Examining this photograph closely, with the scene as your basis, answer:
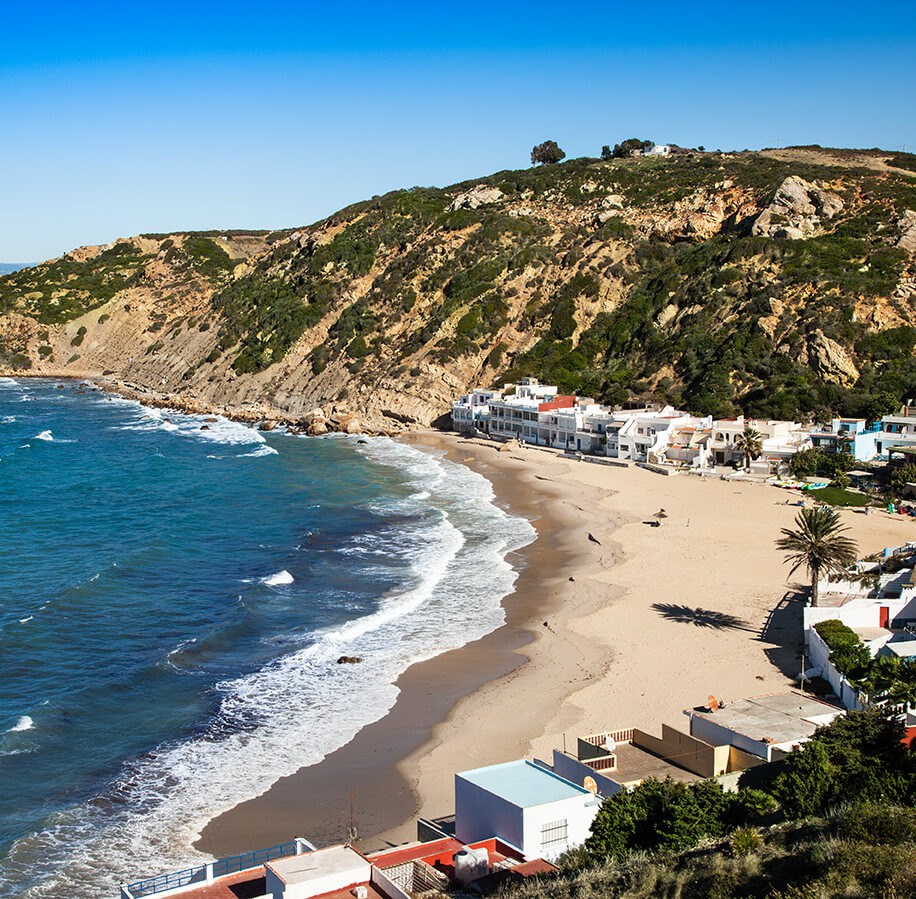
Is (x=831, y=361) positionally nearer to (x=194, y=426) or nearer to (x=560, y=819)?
(x=194, y=426)

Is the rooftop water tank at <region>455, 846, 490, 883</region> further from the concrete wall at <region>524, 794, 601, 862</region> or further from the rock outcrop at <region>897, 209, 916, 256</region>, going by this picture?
the rock outcrop at <region>897, 209, 916, 256</region>

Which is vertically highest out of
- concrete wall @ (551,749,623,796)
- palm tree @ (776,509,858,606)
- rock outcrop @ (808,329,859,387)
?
rock outcrop @ (808,329,859,387)

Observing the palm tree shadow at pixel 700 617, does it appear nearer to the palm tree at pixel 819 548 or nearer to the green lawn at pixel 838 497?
the palm tree at pixel 819 548

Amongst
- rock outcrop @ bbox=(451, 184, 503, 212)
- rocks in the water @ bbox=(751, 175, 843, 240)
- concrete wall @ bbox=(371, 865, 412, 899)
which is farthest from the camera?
rock outcrop @ bbox=(451, 184, 503, 212)

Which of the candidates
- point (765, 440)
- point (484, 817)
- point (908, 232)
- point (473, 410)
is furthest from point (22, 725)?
point (908, 232)

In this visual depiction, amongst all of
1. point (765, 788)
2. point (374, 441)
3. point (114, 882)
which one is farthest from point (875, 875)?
point (374, 441)

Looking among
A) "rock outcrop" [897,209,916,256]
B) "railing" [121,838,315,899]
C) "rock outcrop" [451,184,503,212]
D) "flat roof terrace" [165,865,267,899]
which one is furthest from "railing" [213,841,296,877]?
"rock outcrop" [451,184,503,212]
